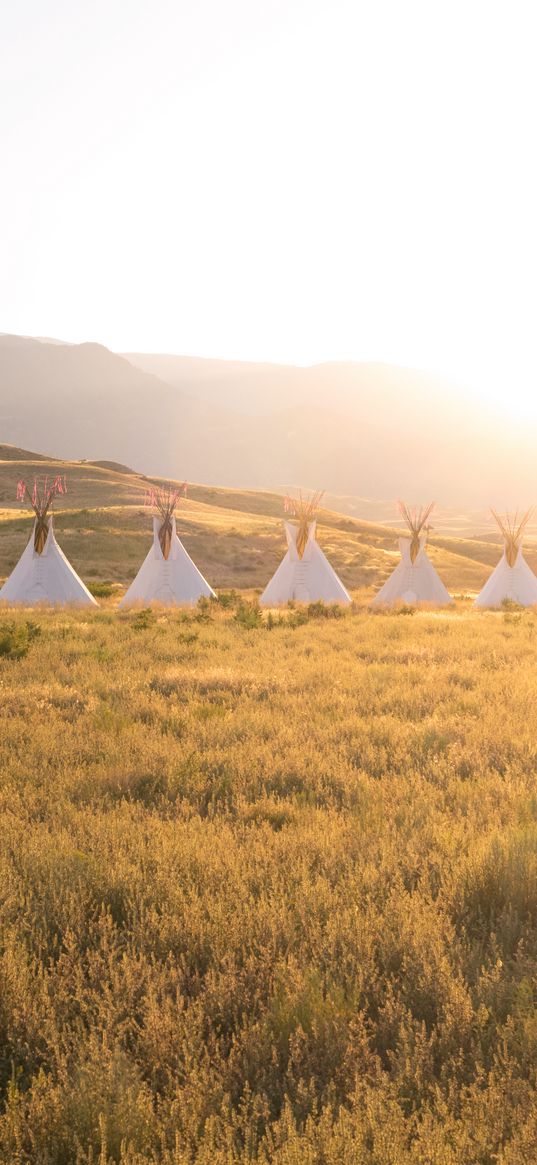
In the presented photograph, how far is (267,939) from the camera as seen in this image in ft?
11.0

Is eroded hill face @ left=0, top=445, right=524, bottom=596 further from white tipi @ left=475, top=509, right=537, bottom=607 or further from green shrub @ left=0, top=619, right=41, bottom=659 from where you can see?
green shrub @ left=0, top=619, right=41, bottom=659

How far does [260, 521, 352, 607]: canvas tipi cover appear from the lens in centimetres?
2289

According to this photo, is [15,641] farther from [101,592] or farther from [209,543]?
[209,543]

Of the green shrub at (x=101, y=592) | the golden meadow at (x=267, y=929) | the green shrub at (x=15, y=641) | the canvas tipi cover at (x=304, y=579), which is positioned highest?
the canvas tipi cover at (x=304, y=579)

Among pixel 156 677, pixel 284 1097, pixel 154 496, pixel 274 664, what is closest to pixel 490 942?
pixel 284 1097

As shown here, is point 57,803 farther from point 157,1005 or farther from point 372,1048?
point 372,1048

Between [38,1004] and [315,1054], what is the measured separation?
1.11 metres

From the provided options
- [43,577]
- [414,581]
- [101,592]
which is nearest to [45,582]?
[43,577]

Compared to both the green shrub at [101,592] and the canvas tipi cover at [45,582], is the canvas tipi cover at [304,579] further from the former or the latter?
the canvas tipi cover at [45,582]

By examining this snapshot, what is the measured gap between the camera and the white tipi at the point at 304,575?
2292cm

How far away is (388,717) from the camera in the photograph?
7.39m

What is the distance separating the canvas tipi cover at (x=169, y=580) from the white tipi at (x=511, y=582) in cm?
926

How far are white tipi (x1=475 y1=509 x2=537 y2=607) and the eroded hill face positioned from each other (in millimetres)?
5702

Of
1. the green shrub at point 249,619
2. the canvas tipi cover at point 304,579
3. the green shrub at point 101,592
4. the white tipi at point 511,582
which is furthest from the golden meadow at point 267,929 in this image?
the white tipi at point 511,582
